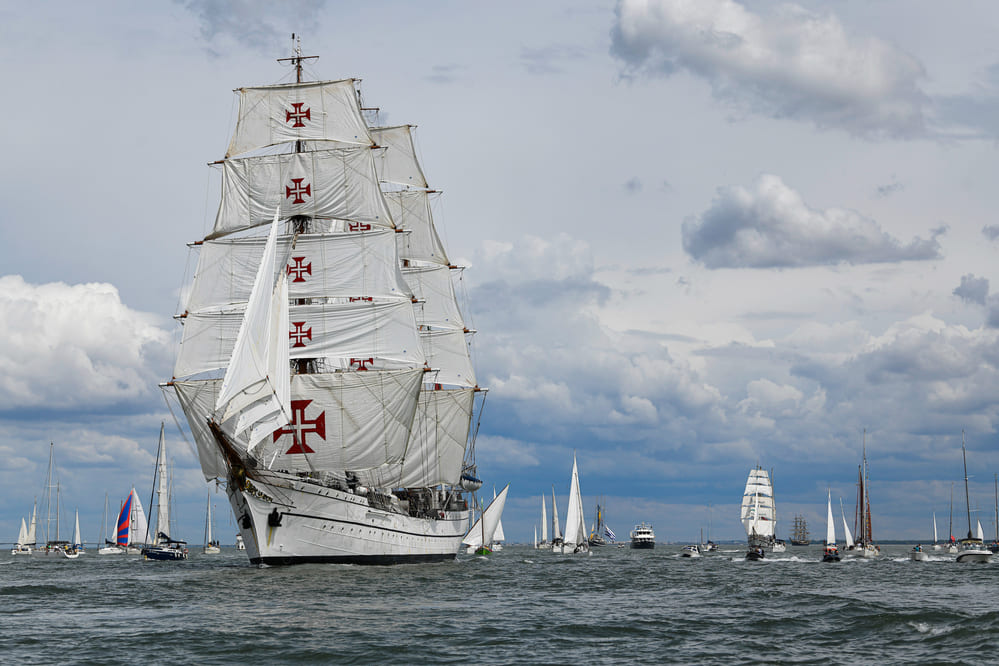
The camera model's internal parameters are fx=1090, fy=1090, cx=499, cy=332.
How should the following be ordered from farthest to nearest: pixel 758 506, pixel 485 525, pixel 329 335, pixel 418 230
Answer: pixel 758 506 → pixel 485 525 → pixel 418 230 → pixel 329 335

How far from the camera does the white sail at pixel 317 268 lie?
78.9 meters

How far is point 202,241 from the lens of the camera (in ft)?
269

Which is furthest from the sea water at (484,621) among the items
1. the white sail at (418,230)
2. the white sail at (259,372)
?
the white sail at (418,230)

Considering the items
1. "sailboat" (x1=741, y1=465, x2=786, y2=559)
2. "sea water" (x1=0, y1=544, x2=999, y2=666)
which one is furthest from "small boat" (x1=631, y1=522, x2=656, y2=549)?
"sea water" (x1=0, y1=544, x2=999, y2=666)

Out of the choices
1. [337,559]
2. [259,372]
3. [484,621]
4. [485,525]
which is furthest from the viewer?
[485,525]

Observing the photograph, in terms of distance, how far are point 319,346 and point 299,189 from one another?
498 inches

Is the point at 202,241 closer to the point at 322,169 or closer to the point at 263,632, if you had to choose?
the point at 322,169

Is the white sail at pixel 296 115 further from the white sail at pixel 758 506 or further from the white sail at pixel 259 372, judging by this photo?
the white sail at pixel 758 506

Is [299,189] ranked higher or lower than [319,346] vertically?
higher

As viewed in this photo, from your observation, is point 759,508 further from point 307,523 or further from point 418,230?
point 307,523

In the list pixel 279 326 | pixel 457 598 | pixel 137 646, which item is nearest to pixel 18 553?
pixel 279 326

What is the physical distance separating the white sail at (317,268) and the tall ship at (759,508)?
313 ft

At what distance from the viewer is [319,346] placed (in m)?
77.1

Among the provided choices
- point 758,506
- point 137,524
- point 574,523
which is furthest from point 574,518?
point 137,524
